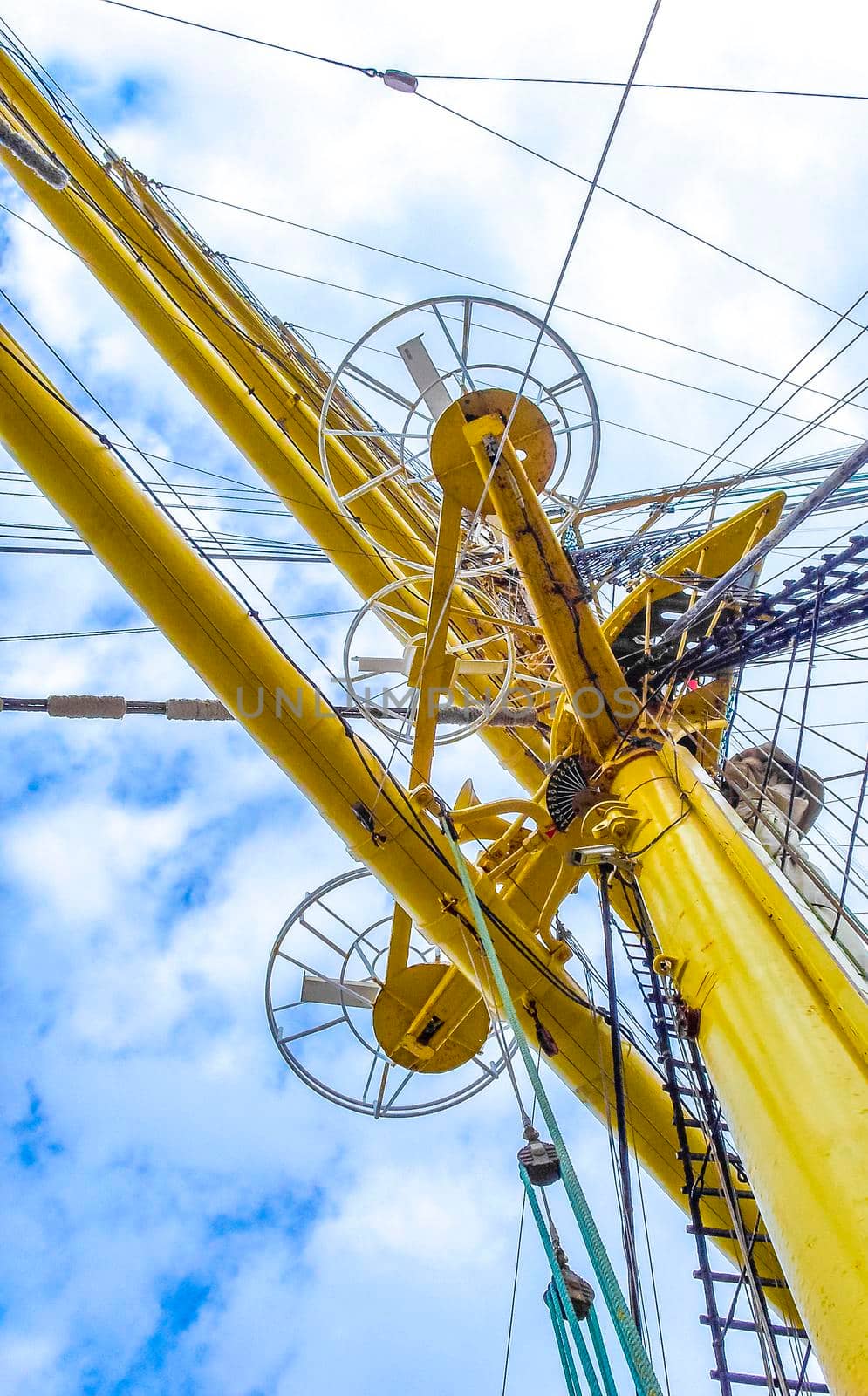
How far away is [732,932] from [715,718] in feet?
9.79

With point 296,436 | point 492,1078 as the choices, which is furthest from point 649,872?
point 296,436

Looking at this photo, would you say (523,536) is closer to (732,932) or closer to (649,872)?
(649,872)

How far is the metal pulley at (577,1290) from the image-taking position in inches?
105

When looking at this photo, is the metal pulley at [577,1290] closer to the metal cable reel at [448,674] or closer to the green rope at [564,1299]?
the green rope at [564,1299]

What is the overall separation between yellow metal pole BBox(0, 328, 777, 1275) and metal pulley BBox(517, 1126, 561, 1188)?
185 centimetres

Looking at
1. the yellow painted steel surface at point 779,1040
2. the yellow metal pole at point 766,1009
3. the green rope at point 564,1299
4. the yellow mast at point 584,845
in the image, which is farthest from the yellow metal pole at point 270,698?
the green rope at point 564,1299

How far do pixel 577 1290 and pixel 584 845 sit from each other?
9.61 feet

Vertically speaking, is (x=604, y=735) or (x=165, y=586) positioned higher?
(x=165, y=586)

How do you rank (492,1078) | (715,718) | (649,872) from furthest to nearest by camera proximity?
(492,1078) < (715,718) < (649,872)

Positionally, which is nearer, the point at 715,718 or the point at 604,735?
the point at 604,735

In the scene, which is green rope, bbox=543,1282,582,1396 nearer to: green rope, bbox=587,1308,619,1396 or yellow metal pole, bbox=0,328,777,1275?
green rope, bbox=587,1308,619,1396

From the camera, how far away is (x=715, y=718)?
620 centimetres

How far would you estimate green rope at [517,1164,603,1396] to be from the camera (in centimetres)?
235

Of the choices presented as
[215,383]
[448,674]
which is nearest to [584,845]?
[448,674]
